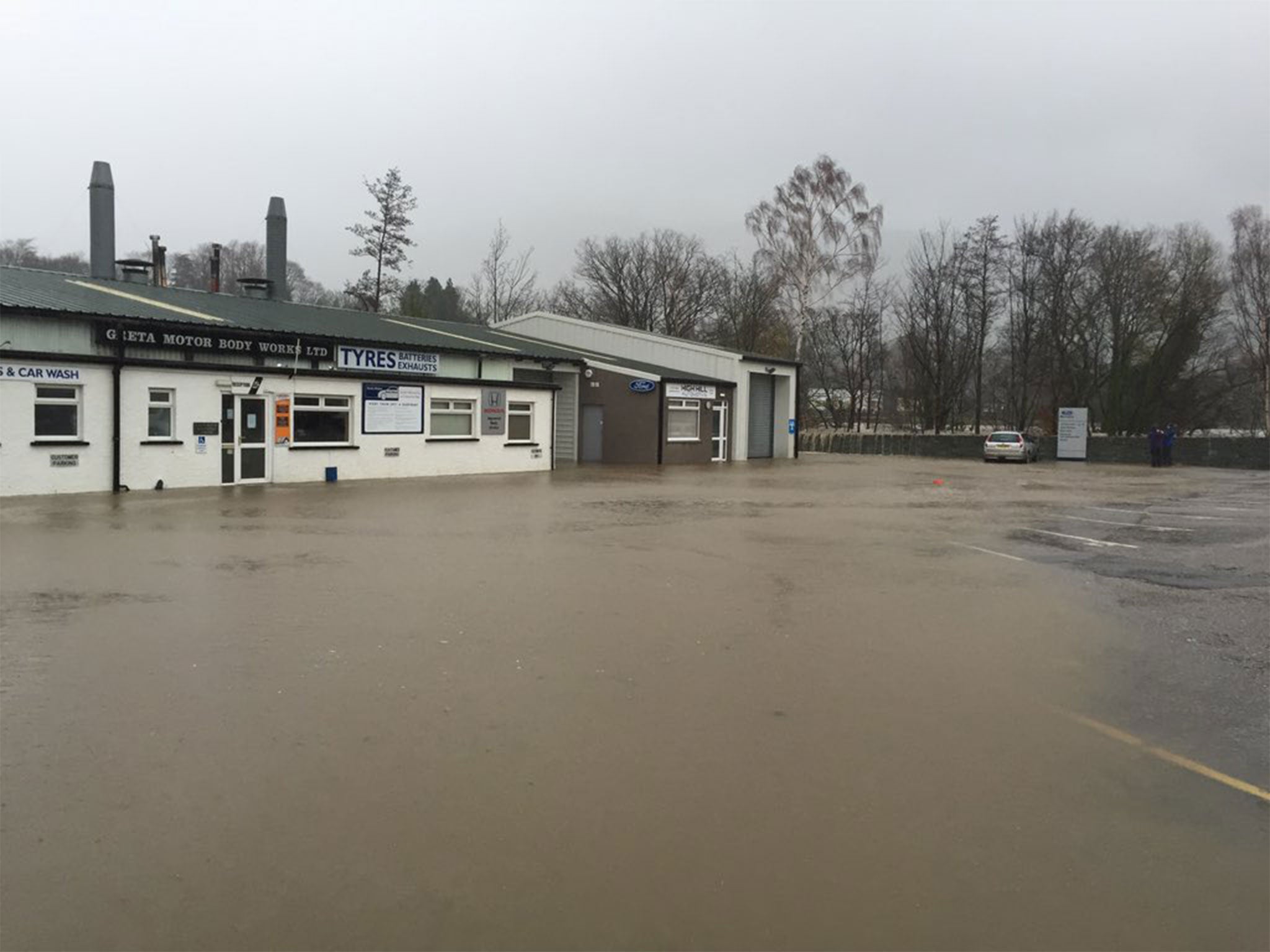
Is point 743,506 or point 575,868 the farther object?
point 743,506

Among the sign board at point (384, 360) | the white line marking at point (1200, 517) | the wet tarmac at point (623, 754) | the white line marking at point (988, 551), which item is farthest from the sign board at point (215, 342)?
the white line marking at point (1200, 517)

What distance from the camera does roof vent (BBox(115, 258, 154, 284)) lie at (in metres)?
28.0

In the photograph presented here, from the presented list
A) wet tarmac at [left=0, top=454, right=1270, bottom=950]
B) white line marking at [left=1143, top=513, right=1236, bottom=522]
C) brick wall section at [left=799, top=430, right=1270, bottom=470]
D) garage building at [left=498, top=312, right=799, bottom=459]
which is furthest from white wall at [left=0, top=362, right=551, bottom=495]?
brick wall section at [left=799, top=430, right=1270, bottom=470]

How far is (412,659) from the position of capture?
680 cm

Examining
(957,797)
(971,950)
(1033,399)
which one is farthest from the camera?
(1033,399)

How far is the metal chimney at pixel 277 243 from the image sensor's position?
33250mm

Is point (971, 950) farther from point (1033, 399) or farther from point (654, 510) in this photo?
point (1033, 399)

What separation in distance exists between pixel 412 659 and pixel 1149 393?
5147 cm

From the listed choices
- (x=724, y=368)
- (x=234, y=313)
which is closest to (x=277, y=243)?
(x=234, y=313)

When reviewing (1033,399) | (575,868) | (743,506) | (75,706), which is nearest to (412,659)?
(75,706)

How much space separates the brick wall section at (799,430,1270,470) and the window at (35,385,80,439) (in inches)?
1517

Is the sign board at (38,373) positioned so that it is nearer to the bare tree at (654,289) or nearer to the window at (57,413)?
the window at (57,413)

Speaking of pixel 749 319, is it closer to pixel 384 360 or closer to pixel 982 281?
pixel 982 281

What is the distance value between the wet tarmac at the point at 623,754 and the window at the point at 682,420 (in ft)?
74.7
